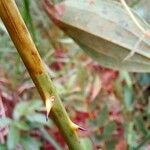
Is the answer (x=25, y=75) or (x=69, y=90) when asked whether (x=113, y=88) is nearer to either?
(x=69, y=90)

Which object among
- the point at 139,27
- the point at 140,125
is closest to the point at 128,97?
the point at 140,125

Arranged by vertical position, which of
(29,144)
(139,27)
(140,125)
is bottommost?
(140,125)

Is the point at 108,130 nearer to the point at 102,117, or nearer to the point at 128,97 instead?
the point at 102,117

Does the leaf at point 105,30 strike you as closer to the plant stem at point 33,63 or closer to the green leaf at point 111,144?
the plant stem at point 33,63

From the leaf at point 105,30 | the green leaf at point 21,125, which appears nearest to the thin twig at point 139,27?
the leaf at point 105,30

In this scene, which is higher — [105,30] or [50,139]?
[105,30]

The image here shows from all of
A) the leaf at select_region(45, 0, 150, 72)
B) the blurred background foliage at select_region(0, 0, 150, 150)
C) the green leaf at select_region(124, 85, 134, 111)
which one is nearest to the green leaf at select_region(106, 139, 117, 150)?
the blurred background foliage at select_region(0, 0, 150, 150)

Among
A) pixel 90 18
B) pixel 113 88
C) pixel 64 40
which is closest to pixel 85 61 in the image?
pixel 113 88
